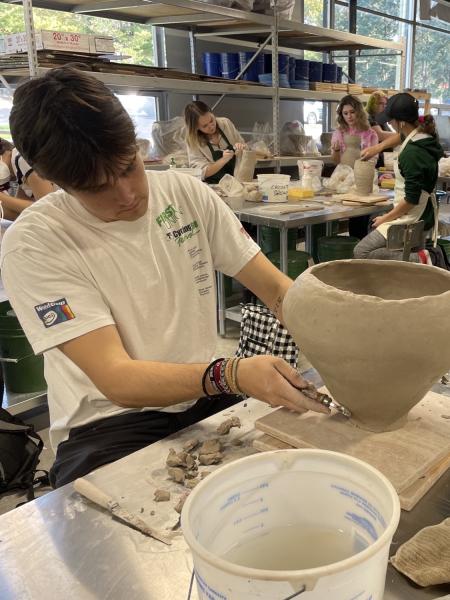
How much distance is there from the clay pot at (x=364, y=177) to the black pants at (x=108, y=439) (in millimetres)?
2792

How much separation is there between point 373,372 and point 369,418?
4.5 inches

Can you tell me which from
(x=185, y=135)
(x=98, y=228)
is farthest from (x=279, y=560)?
(x=185, y=135)

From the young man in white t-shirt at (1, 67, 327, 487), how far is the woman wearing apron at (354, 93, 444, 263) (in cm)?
196

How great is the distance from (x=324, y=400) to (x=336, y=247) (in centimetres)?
303

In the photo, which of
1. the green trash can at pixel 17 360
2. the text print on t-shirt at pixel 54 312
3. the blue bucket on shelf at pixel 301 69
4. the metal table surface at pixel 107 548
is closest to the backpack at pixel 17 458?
the green trash can at pixel 17 360

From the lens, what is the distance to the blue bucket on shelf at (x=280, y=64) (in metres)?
5.11

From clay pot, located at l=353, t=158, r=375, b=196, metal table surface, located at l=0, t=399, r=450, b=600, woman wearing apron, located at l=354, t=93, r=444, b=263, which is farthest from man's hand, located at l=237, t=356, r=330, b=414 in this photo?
clay pot, located at l=353, t=158, r=375, b=196

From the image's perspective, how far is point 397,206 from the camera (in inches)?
127

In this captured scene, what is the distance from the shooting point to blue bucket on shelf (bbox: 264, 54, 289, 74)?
5105 mm

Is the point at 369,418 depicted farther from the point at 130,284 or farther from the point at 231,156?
the point at 231,156

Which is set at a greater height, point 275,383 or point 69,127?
point 69,127

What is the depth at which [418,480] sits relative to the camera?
0.83 meters

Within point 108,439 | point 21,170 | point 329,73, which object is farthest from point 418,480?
point 329,73

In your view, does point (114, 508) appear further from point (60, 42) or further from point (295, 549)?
point (60, 42)
